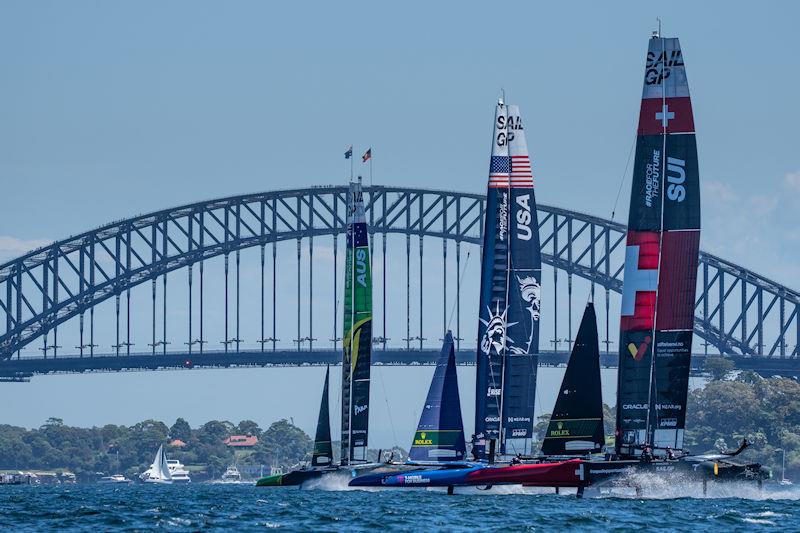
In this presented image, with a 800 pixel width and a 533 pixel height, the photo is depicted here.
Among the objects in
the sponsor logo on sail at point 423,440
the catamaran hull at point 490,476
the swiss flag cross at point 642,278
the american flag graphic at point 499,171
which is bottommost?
the catamaran hull at point 490,476

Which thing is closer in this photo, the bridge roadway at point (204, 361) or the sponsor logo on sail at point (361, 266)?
the sponsor logo on sail at point (361, 266)

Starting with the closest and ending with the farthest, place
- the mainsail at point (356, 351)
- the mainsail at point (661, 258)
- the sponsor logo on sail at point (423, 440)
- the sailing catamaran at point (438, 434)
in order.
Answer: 1. the mainsail at point (661, 258)
2. the sailing catamaran at point (438, 434)
3. the sponsor logo on sail at point (423, 440)
4. the mainsail at point (356, 351)

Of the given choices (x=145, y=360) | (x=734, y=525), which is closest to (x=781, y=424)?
(x=145, y=360)

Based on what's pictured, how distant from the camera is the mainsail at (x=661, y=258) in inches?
2160

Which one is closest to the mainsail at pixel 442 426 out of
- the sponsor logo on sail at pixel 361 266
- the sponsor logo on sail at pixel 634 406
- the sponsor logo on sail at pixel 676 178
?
the sponsor logo on sail at pixel 361 266

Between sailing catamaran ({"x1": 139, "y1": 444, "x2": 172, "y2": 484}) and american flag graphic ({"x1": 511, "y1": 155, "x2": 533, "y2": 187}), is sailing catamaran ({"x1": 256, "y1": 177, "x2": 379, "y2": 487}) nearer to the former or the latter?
american flag graphic ({"x1": 511, "y1": 155, "x2": 533, "y2": 187})

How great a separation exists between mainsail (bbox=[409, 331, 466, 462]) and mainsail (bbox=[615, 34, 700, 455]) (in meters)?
10.9

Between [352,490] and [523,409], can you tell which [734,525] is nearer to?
[523,409]

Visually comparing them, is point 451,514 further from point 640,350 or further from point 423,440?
point 423,440

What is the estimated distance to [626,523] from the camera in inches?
1822

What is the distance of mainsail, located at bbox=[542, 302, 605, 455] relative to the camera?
184 ft

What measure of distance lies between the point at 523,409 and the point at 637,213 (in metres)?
9.28

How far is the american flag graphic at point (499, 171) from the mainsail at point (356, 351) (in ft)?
50.3

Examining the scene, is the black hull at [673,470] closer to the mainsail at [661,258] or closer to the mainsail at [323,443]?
the mainsail at [661,258]
